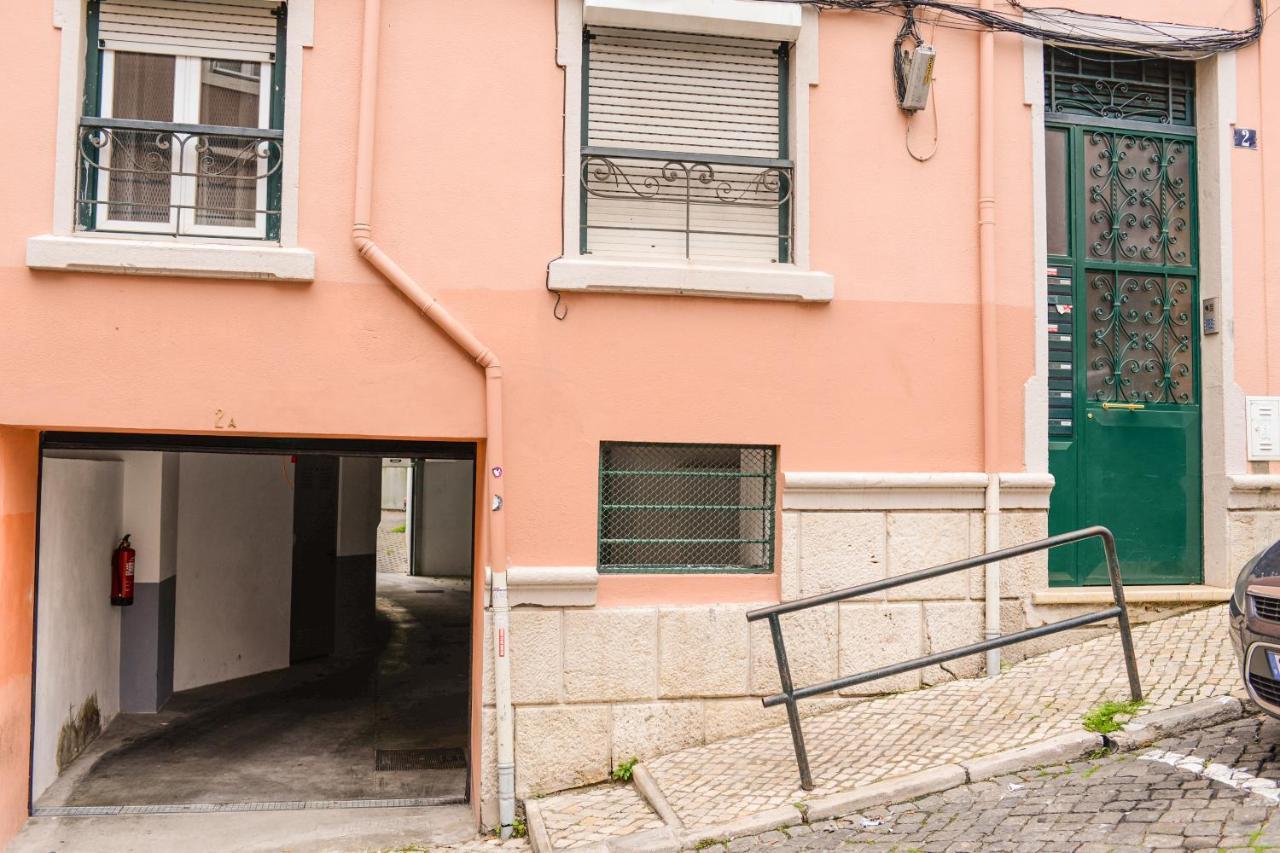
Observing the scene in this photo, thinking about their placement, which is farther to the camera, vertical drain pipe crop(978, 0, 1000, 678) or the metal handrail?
vertical drain pipe crop(978, 0, 1000, 678)

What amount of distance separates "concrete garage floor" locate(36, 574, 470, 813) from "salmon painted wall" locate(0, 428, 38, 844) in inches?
17.8

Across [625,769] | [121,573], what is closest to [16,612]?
[121,573]

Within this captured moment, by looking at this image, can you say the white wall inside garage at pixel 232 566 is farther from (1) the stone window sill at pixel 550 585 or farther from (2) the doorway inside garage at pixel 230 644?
(1) the stone window sill at pixel 550 585

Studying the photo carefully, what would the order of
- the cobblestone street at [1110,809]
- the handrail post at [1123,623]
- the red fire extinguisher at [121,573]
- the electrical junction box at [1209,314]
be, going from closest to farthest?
the cobblestone street at [1110,809] < the handrail post at [1123,623] < the electrical junction box at [1209,314] < the red fire extinguisher at [121,573]

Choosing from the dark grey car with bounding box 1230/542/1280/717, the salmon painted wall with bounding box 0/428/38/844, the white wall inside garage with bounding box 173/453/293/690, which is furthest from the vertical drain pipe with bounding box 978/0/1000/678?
the white wall inside garage with bounding box 173/453/293/690

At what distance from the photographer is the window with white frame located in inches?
231

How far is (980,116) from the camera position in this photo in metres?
6.43

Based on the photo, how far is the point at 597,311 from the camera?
6.03 m

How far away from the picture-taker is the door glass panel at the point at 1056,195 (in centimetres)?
685

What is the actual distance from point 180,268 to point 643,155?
2.90 m

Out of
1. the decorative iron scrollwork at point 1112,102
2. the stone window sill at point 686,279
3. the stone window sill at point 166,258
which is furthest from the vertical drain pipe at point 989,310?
the stone window sill at point 166,258

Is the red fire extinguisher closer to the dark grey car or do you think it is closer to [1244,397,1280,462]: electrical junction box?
the dark grey car

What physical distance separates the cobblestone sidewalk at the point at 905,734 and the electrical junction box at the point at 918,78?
3.74 m

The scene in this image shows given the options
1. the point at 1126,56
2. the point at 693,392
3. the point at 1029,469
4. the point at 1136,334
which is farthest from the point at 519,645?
the point at 1126,56
